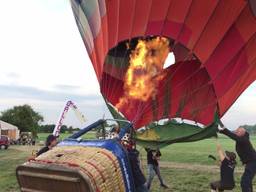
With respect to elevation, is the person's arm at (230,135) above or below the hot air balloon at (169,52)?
below

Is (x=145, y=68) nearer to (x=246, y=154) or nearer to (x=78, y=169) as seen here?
(x=246, y=154)

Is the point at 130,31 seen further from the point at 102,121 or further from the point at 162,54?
the point at 102,121

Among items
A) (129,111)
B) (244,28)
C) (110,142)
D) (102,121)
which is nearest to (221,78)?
(244,28)

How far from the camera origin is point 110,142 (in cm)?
503

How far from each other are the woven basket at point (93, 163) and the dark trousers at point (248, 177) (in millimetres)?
3433

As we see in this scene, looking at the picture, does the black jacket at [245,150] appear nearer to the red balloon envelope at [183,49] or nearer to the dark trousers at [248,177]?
the dark trousers at [248,177]

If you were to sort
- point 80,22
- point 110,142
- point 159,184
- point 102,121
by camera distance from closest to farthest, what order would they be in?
point 110,142, point 102,121, point 80,22, point 159,184

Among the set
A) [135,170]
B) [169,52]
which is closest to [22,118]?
[169,52]

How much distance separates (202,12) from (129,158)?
3.75 m

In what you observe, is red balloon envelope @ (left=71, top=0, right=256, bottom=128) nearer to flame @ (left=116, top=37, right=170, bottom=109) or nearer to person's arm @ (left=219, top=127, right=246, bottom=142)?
flame @ (left=116, top=37, right=170, bottom=109)

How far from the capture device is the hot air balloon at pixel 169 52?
8078 millimetres

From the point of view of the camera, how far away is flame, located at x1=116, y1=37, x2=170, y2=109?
27.0ft

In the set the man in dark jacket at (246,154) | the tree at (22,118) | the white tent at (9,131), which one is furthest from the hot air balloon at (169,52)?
the tree at (22,118)

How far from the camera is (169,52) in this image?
873 cm
